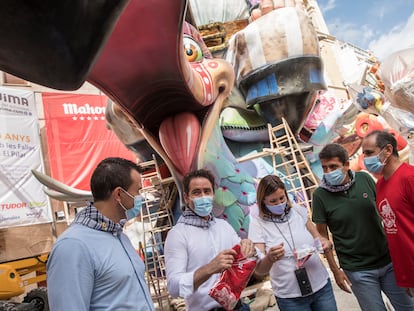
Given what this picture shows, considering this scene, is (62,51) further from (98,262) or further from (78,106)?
(78,106)

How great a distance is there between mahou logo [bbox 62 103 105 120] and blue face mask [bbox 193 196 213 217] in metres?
8.00

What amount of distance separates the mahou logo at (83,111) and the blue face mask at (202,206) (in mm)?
8000

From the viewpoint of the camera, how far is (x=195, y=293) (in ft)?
5.43

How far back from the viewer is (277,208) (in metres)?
2.04

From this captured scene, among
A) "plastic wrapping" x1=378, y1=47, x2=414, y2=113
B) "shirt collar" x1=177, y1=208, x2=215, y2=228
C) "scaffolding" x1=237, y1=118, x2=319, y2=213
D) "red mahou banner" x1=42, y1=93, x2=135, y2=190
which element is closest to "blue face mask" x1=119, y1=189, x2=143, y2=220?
"shirt collar" x1=177, y1=208, x2=215, y2=228

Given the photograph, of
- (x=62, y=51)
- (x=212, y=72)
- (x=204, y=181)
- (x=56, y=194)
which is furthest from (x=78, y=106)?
(x=62, y=51)

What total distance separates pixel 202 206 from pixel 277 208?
1.55 feet

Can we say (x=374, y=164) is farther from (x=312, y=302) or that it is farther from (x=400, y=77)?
(x=400, y=77)

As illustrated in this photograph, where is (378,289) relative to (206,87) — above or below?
below

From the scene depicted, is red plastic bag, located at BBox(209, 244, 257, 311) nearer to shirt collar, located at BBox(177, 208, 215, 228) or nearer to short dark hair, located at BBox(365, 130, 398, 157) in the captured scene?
shirt collar, located at BBox(177, 208, 215, 228)

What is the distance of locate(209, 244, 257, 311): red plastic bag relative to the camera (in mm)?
1561

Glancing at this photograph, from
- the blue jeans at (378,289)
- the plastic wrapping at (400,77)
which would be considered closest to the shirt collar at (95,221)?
the blue jeans at (378,289)

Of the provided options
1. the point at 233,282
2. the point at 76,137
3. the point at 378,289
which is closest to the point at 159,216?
the point at 378,289

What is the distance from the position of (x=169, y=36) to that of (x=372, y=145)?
174 centimetres
